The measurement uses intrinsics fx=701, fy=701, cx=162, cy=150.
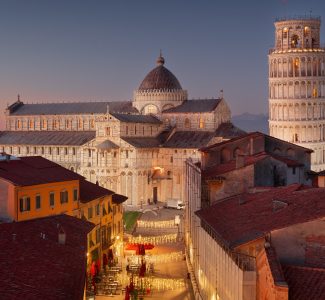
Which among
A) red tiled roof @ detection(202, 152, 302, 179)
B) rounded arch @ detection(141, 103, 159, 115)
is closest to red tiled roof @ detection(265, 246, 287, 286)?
red tiled roof @ detection(202, 152, 302, 179)

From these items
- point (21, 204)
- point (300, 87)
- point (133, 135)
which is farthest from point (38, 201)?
point (300, 87)

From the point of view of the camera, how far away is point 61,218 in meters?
35.3

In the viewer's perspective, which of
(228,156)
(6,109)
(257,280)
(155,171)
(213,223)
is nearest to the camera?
(257,280)

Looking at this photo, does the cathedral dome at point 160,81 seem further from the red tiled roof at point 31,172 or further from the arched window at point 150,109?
the red tiled roof at point 31,172

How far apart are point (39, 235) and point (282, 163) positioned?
22118 mm

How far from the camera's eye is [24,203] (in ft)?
148

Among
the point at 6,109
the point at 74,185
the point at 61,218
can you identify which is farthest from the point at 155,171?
the point at 61,218

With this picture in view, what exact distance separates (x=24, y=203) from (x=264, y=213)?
19.5 meters

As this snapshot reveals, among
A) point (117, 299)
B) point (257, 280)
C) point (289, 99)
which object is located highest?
point (289, 99)

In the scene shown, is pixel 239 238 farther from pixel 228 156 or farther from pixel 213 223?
pixel 228 156

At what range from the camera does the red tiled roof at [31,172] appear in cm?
4550

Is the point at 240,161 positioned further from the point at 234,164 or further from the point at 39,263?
the point at 39,263

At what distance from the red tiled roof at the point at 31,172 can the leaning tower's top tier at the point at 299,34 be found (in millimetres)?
64173

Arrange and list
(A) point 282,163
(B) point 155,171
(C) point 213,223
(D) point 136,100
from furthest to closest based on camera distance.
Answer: (D) point 136,100 < (B) point 155,171 < (A) point 282,163 < (C) point 213,223
